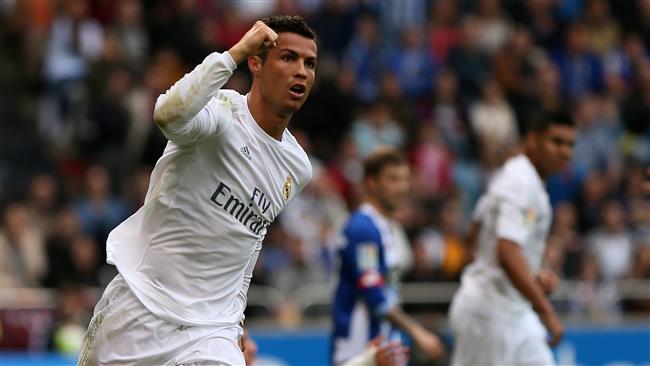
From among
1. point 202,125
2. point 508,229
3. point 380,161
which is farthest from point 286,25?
point 380,161

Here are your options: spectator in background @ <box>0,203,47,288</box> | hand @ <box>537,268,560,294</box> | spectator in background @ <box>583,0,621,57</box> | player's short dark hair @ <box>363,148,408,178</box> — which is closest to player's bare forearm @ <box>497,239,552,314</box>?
hand @ <box>537,268,560,294</box>

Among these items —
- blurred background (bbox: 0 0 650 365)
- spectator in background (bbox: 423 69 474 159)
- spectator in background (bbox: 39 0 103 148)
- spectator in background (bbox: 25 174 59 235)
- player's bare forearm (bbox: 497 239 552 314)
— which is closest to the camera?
player's bare forearm (bbox: 497 239 552 314)

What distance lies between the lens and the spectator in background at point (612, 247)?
16.8 meters

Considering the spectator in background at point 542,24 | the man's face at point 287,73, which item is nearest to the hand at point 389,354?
the man's face at point 287,73

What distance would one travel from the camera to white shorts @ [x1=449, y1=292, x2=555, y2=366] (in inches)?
363

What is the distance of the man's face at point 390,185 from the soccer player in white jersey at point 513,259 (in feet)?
2.06

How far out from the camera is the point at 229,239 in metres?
6.43

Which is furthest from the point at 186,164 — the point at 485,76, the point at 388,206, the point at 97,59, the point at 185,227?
the point at 485,76

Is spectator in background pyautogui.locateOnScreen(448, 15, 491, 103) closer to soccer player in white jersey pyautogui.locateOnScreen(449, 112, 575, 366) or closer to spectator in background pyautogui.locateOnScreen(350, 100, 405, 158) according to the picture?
spectator in background pyautogui.locateOnScreen(350, 100, 405, 158)

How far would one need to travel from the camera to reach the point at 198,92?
5.82 meters

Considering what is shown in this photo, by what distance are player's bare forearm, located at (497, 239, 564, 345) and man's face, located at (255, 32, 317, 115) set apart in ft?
9.39

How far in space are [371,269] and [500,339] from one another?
102 cm

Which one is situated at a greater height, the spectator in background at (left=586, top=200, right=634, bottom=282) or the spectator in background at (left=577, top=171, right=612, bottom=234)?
the spectator in background at (left=577, top=171, right=612, bottom=234)

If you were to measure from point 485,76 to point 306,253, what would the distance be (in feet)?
16.7
